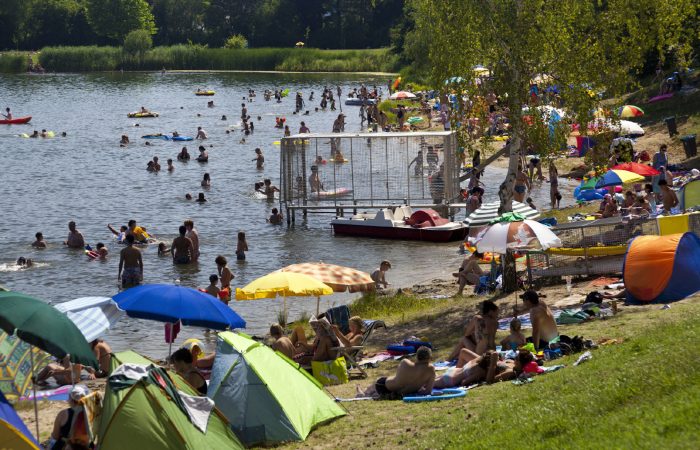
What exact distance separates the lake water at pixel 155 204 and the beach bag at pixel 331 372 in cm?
494

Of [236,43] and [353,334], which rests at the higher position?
[236,43]

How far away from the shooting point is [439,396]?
12.9 m

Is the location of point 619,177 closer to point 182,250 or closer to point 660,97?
point 182,250

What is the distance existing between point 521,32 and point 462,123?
2.28 meters

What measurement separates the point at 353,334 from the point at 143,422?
626 cm

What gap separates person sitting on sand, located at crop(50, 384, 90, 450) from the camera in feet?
37.2

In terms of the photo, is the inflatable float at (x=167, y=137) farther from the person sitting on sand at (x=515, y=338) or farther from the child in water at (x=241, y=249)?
the person sitting on sand at (x=515, y=338)

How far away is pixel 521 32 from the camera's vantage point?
1919 centimetres

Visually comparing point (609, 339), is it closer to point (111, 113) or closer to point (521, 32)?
point (521, 32)

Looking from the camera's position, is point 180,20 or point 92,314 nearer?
point 92,314

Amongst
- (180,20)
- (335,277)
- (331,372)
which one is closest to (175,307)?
(331,372)

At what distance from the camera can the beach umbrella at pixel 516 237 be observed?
698 inches

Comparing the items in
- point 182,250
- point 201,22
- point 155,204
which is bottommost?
point 182,250

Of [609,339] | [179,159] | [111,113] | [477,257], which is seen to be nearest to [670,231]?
[477,257]
